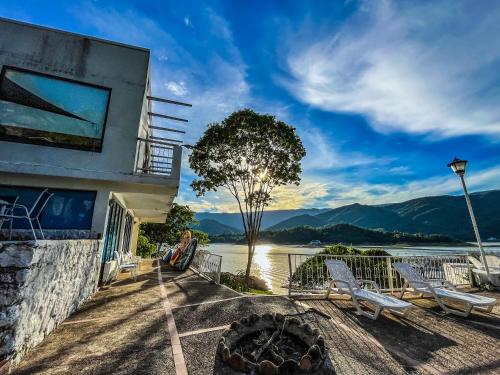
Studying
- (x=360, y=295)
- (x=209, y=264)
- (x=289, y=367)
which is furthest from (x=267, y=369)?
(x=209, y=264)

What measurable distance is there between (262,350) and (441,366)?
8.97ft

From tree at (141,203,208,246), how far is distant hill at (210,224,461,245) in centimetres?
3970

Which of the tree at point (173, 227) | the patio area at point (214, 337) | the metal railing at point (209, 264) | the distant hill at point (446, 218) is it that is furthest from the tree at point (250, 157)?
the distant hill at point (446, 218)

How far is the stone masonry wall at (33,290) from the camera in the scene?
2467mm

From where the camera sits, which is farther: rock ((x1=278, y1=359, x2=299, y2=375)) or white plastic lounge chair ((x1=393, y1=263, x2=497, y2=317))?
white plastic lounge chair ((x1=393, y1=263, x2=497, y2=317))

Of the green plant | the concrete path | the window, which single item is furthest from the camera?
the green plant

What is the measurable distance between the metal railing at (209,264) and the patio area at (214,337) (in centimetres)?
194

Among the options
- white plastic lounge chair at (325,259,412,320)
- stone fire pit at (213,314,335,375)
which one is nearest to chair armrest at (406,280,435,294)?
white plastic lounge chair at (325,259,412,320)

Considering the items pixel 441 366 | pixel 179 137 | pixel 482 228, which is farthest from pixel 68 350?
pixel 482 228

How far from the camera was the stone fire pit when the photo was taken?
1445 mm

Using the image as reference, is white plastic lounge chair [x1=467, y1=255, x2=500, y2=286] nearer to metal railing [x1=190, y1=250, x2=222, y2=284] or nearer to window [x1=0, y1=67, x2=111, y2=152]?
metal railing [x1=190, y1=250, x2=222, y2=284]

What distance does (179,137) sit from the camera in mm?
10438

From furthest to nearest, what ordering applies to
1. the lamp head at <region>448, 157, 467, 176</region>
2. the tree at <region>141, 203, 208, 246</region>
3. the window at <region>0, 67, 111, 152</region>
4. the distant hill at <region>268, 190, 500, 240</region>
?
the distant hill at <region>268, 190, 500, 240</region>
the tree at <region>141, 203, 208, 246</region>
the lamp head at <region>448, 157, 467, 176</region>
the window at <region>0, 67, 111, 152</region>

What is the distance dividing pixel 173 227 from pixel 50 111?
25.1 meters
